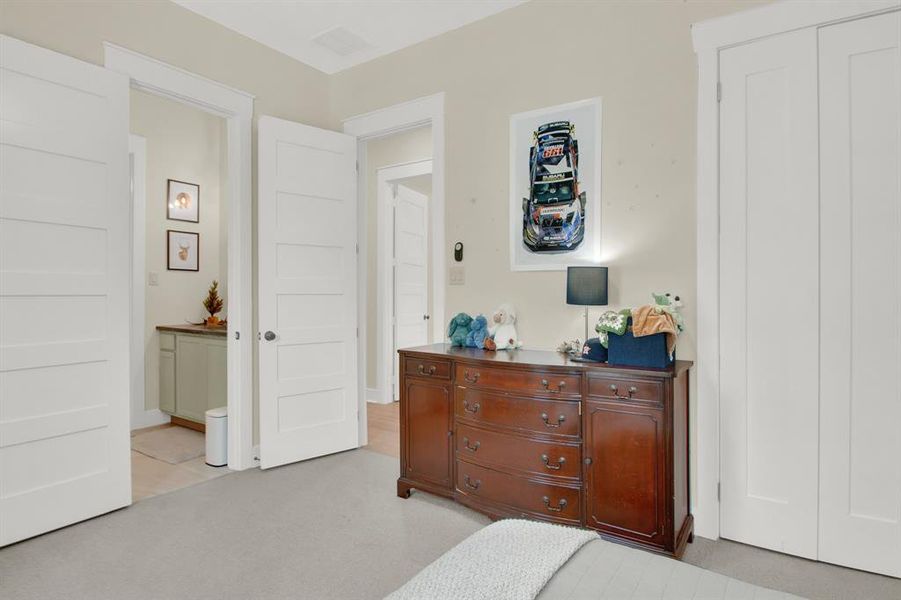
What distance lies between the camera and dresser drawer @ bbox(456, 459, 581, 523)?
238 centimetres

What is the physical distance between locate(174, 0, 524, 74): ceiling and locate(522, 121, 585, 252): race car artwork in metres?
0.89

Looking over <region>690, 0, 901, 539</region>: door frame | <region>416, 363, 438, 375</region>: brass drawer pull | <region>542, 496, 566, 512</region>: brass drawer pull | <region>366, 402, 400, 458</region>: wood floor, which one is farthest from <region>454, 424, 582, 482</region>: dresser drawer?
<region>366, 402, 400, 458</region>: wood floor

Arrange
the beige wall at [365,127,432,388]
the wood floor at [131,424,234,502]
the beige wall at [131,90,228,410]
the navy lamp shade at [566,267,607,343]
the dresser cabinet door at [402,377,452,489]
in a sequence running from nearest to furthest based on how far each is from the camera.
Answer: the navy lamp shade at [566,267,607,343] → the dresser cabinet door at [402,377,452,489] → the wood floor at [131,424,234,502] → the beige wall at [131,90,228,410] → the beige wall at [365,127,432,388]

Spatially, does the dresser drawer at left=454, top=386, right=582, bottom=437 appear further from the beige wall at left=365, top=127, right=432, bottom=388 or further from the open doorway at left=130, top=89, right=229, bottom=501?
the beige wall at left=365, top=127, right=432, bottom=388

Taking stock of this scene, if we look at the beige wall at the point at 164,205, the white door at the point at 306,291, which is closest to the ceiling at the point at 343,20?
the white door at the point at 306,291

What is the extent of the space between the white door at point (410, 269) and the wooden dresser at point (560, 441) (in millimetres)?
2558

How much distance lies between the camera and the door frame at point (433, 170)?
3477 mm

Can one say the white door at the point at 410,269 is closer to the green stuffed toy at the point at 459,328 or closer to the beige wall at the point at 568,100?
the beige wall at the point at 568,100

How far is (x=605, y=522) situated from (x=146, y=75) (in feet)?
11.3

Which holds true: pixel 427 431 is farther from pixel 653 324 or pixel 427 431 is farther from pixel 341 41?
pixel 341 41

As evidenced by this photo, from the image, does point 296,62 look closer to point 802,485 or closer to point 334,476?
point 334,476

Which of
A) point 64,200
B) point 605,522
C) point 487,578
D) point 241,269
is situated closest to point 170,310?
point 241,269

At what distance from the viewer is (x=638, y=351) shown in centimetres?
228

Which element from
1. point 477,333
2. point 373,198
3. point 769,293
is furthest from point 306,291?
point 769,293
